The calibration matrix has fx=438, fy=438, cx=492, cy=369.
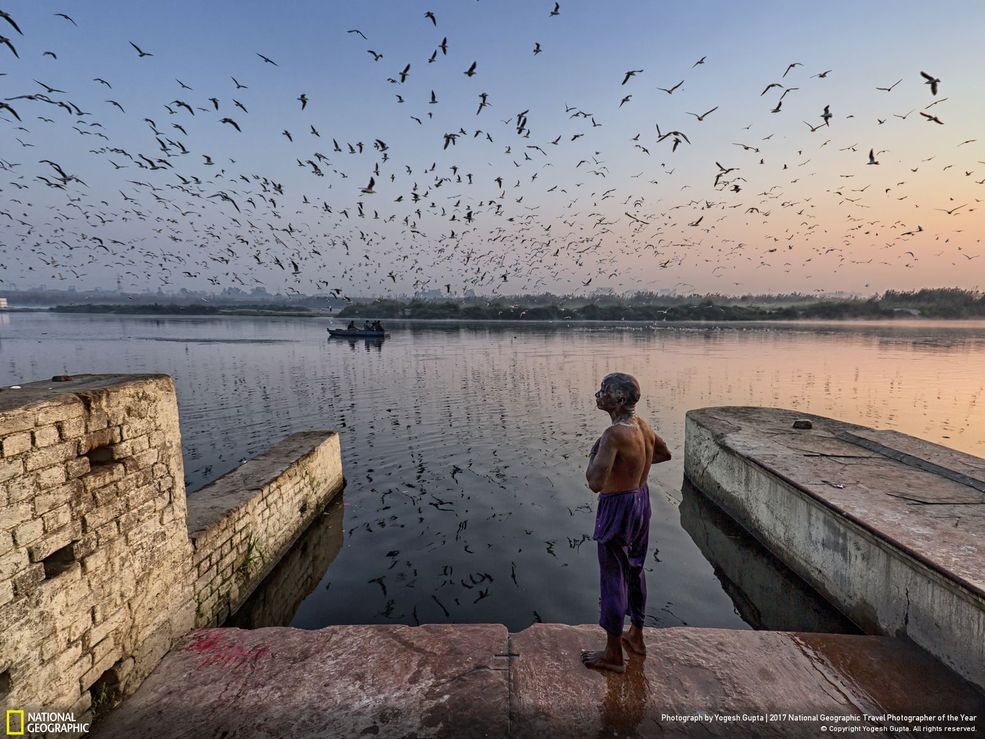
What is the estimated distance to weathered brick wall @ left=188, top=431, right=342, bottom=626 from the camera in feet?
17.5

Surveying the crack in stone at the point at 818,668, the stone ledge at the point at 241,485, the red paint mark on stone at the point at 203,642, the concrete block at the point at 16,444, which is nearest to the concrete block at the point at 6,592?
the concrete block at the point at 16,444

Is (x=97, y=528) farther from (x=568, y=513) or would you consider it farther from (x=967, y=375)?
(x=967, y=375)

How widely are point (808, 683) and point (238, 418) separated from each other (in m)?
16.5

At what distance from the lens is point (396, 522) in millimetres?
8586

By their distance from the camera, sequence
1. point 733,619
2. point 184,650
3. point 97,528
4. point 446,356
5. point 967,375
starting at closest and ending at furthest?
point 97,528
point 184,650
point 733,619
point 967,375
point 446,356

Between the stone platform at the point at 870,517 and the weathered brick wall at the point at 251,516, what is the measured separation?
7547 mm

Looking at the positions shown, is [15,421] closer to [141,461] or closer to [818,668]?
[141,461]

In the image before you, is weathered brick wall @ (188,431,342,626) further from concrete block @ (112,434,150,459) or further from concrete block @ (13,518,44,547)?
concrete block @ (13,518,44,547)

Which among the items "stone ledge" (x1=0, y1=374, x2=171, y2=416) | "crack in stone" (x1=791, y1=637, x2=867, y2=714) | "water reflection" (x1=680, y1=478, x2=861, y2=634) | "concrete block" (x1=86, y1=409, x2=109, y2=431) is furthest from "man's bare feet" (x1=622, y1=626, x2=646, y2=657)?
"stone ledge" (x1=0, y1=374, x2=171, y2=416)

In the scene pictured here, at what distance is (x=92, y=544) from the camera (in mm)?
3508

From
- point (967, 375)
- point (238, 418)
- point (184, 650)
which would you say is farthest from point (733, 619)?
point (967, 375)

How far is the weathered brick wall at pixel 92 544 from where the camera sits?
9.78 ft

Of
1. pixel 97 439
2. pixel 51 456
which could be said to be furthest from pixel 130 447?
pixel 51 456

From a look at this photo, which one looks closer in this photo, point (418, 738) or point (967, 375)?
point (418, 738)
